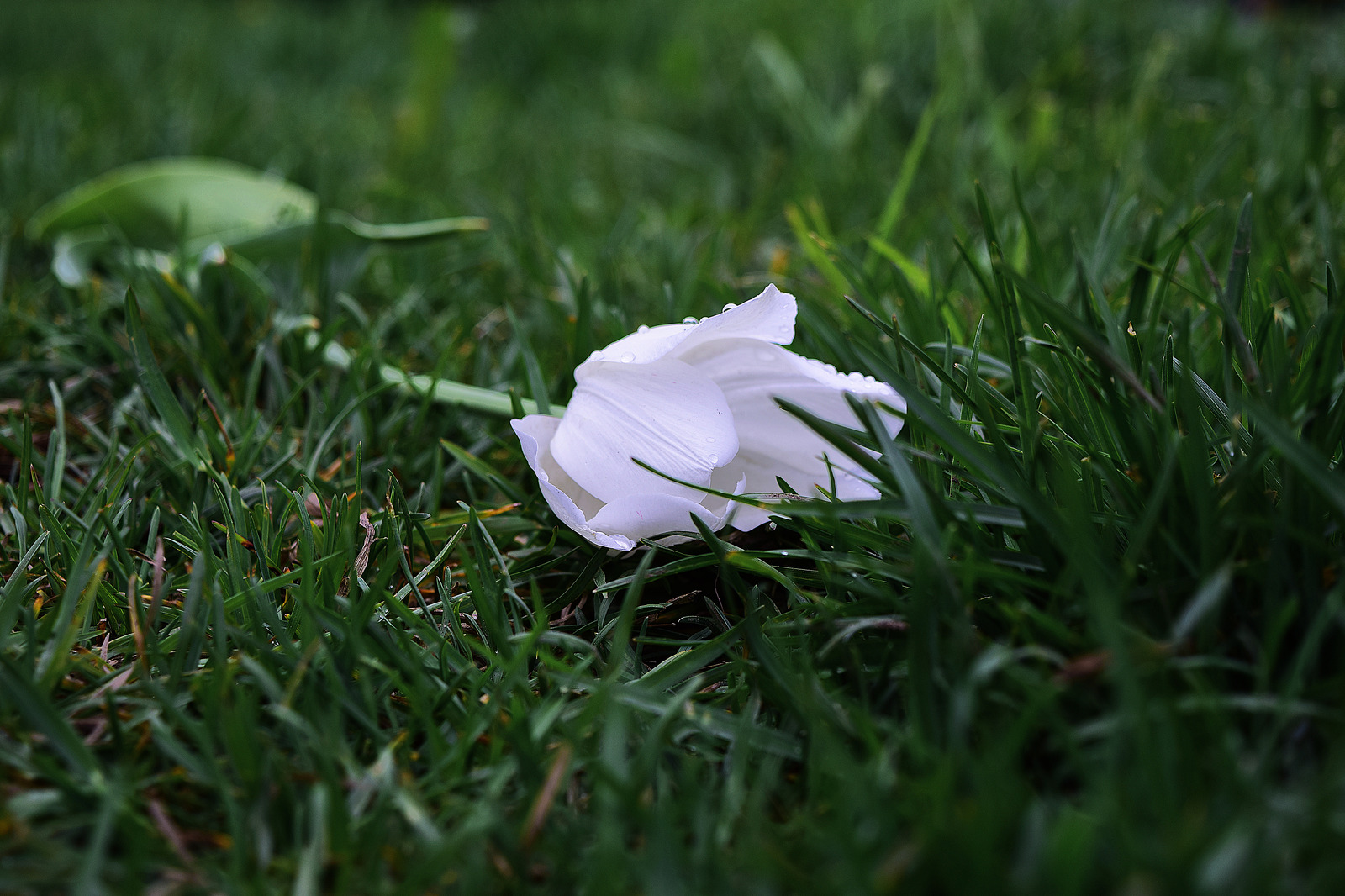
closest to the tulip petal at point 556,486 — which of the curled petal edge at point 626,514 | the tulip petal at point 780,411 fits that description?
the curled petal edge at point 626,514

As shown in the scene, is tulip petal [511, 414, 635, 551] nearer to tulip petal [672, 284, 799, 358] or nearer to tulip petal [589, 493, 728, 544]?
tulip petal [589, 493, 728, 544]

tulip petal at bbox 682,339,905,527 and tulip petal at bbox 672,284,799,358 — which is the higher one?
tulip petal at bbox 672,284,799,358

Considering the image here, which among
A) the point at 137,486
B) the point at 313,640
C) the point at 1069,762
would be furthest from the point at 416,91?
the point at 1069,762

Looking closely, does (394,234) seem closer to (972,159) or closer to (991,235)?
(991,235)

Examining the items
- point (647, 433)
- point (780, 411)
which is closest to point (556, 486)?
point (647, 433)

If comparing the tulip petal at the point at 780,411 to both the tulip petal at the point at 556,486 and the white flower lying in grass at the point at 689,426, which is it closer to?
the white flower lying in grass at the point at 689,426

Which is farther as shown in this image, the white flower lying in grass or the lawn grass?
the white flower lying in grass

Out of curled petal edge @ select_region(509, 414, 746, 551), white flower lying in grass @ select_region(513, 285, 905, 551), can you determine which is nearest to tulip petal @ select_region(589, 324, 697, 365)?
white flower lying in grass @ select_region(513, 285, 905, 551)
